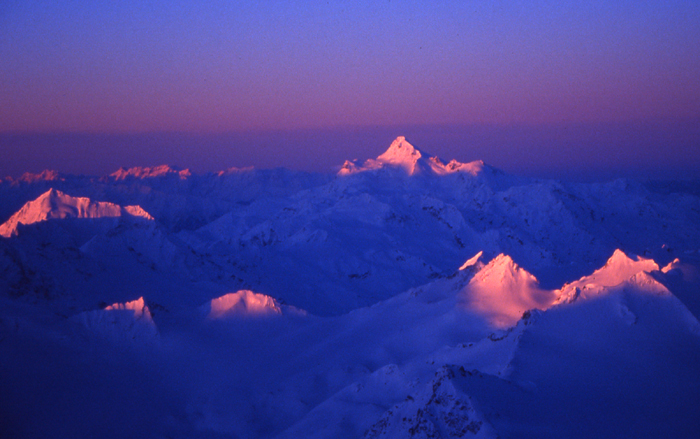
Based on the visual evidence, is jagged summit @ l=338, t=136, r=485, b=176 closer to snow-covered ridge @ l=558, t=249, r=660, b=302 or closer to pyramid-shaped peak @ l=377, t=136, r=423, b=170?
pyramid-shaped peak @ l=377, t=136, r=423, b=170

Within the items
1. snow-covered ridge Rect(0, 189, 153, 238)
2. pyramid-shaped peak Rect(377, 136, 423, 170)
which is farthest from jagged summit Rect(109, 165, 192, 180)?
snow-covered ridge Rect(0, 189, 153, 238)

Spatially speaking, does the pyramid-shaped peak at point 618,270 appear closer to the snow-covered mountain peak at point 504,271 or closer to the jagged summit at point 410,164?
the snow-covered mountain peak at point 504,271

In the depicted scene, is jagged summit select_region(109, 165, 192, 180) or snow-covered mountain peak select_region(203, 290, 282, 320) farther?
jagged summit select_region(109, 165, 192, 180)

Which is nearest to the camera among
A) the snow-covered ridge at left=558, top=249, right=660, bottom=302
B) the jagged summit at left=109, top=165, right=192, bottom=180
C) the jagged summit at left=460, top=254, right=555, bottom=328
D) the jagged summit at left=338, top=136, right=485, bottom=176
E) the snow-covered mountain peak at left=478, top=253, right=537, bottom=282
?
the snow-covered ridge at left=558, top=249, right=660, bottom=302

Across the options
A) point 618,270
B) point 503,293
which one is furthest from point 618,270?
point 503,293

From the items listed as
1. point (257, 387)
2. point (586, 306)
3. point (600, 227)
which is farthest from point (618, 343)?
point (600, 227)

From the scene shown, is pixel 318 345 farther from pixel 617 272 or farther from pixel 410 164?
pixel 410 164

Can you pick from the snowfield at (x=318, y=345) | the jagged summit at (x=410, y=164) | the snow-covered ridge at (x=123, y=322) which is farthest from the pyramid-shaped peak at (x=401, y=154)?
the snow-covered ridge at (x=123, y=322)
